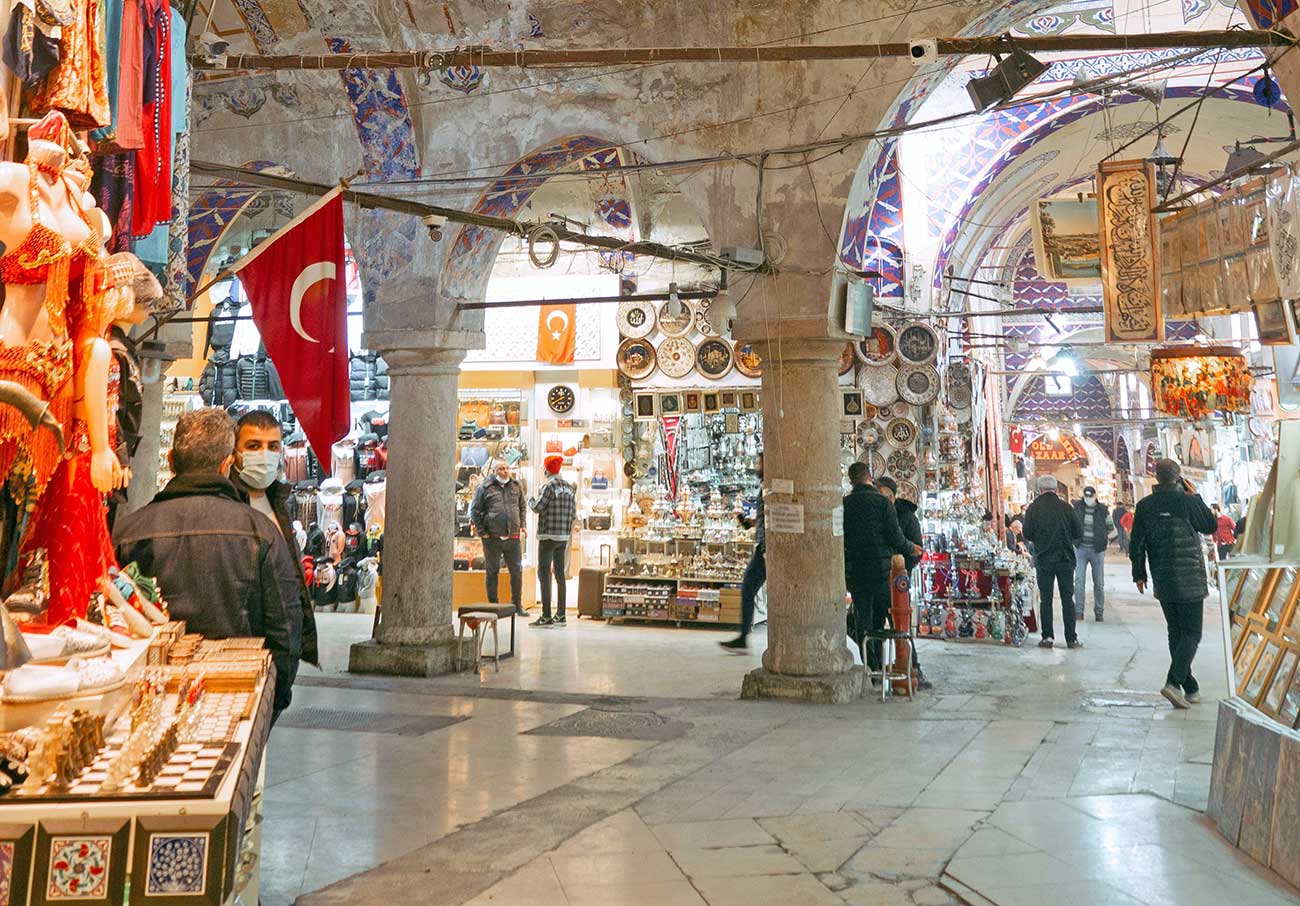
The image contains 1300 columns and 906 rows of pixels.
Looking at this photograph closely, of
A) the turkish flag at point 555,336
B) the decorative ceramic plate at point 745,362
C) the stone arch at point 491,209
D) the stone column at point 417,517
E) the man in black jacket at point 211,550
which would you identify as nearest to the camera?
the man in black jacket at point 211,550

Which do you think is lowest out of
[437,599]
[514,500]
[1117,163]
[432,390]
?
[437,599]

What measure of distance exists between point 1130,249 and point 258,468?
21.8 feet

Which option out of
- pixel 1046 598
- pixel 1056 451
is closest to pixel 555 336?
pixel 1046 598

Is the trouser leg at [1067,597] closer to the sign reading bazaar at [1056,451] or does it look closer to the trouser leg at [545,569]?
the trouser leg at [545,569]

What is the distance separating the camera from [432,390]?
9211 millimetres

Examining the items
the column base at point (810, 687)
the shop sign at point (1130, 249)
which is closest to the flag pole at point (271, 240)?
the column base at point (810, 687)

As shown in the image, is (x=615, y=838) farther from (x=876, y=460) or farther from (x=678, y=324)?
(x=876, y=460)

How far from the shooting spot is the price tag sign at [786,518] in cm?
763

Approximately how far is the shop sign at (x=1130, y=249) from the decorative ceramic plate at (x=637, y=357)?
7.02 m

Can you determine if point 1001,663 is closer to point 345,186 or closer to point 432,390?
point 432,390

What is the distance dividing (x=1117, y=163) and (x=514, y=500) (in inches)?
287

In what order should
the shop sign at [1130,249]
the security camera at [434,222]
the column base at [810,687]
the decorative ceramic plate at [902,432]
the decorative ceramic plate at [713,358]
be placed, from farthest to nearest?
the decorative ceramic plate at [902,432] → the decorative ceramic plate at [713,358] → the shop sign at [1130,249] → the column base at [810,687] → the security camera at [434,222]

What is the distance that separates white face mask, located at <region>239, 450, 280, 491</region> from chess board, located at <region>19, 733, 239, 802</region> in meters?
1.91

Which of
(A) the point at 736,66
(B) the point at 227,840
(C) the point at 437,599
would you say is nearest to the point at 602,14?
(A) the point at 736,66
